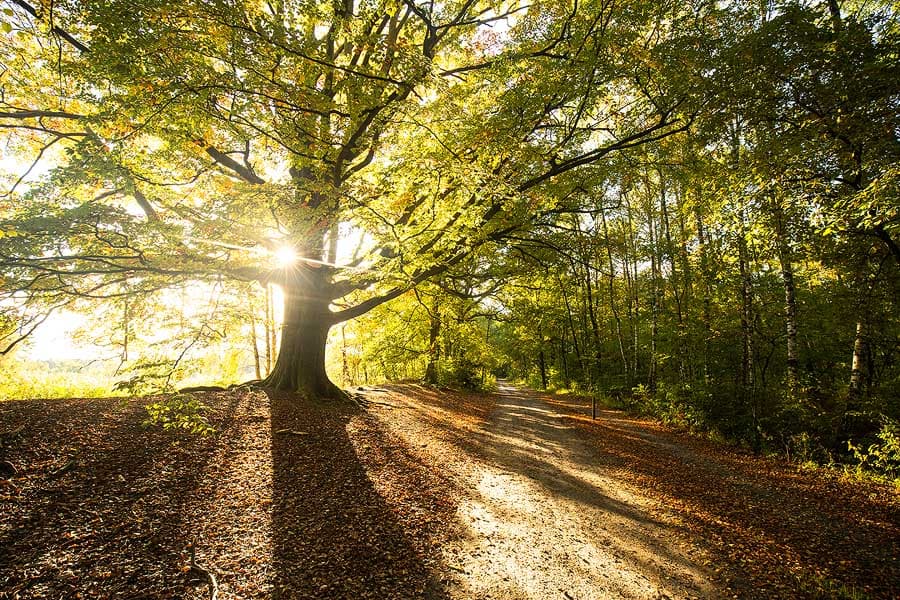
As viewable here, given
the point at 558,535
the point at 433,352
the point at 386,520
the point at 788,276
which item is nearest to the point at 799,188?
the point at 788,276

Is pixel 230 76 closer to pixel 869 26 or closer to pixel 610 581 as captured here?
pixel 610 581

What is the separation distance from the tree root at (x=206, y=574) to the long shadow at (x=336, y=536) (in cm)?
51

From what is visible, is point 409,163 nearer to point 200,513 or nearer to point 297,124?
point 297,124

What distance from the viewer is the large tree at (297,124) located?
4711 millimetres

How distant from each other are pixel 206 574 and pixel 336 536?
1329 millimetres

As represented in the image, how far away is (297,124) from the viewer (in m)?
6.08

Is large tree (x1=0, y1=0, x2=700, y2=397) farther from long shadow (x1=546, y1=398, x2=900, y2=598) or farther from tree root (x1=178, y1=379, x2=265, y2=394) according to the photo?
long shadow (x1=546, y1=398, x2=900, y2=598)

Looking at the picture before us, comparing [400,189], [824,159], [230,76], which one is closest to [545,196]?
[400,189]

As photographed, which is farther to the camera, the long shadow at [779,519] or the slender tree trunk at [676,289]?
the slender tree trunk at [676,289]

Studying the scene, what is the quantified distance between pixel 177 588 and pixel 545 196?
9.65 metres

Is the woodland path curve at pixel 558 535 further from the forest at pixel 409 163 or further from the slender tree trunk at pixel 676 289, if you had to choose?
the slender tree trunk at pixel 676 289

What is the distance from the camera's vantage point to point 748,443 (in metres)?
8.89

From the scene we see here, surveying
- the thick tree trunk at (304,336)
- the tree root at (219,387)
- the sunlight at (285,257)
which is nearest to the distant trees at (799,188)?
the sunlight at (285,257)

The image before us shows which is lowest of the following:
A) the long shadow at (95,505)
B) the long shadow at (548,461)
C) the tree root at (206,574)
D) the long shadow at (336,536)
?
the long shadow at (548,461)
